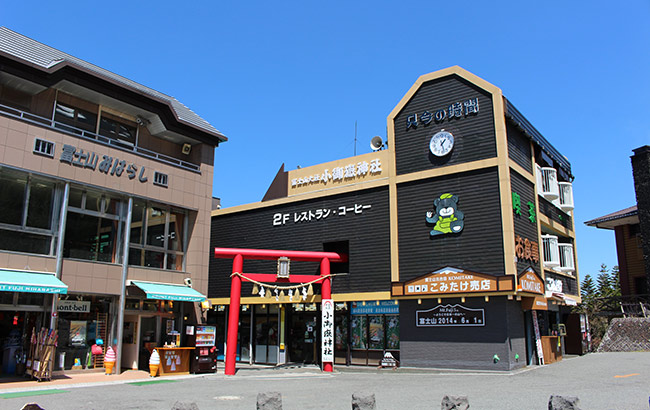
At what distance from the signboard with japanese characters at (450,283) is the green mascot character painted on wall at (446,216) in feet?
5.40

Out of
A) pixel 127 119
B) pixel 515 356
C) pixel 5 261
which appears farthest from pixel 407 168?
pixel 5 261

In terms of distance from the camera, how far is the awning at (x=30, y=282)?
15.9 meters

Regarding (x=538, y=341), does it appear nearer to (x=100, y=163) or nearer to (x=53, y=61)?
(x=100, y=163)

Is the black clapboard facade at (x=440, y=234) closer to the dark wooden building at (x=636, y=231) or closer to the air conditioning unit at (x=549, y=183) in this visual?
the air conditioning unit at (x=549, y=183)

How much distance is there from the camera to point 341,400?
12719 mm

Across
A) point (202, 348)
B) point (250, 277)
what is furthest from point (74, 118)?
point (202, 348)

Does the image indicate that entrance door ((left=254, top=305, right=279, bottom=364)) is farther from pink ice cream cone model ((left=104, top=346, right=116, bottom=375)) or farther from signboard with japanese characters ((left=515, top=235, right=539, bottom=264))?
signboard with japanese characters ((left=515, top=235, right=539, bottom=264))

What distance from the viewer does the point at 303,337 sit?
81.9 ft

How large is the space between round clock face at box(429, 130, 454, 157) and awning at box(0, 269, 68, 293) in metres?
15.2

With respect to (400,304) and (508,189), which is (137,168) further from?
(508,189)

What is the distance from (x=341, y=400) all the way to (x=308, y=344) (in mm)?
12167

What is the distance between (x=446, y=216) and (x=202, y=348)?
1116cm

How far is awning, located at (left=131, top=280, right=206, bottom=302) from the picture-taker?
65.7ft

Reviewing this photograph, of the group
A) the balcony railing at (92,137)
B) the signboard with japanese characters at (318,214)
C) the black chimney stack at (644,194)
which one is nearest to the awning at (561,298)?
the signboard with japanese characters at (318,214)
